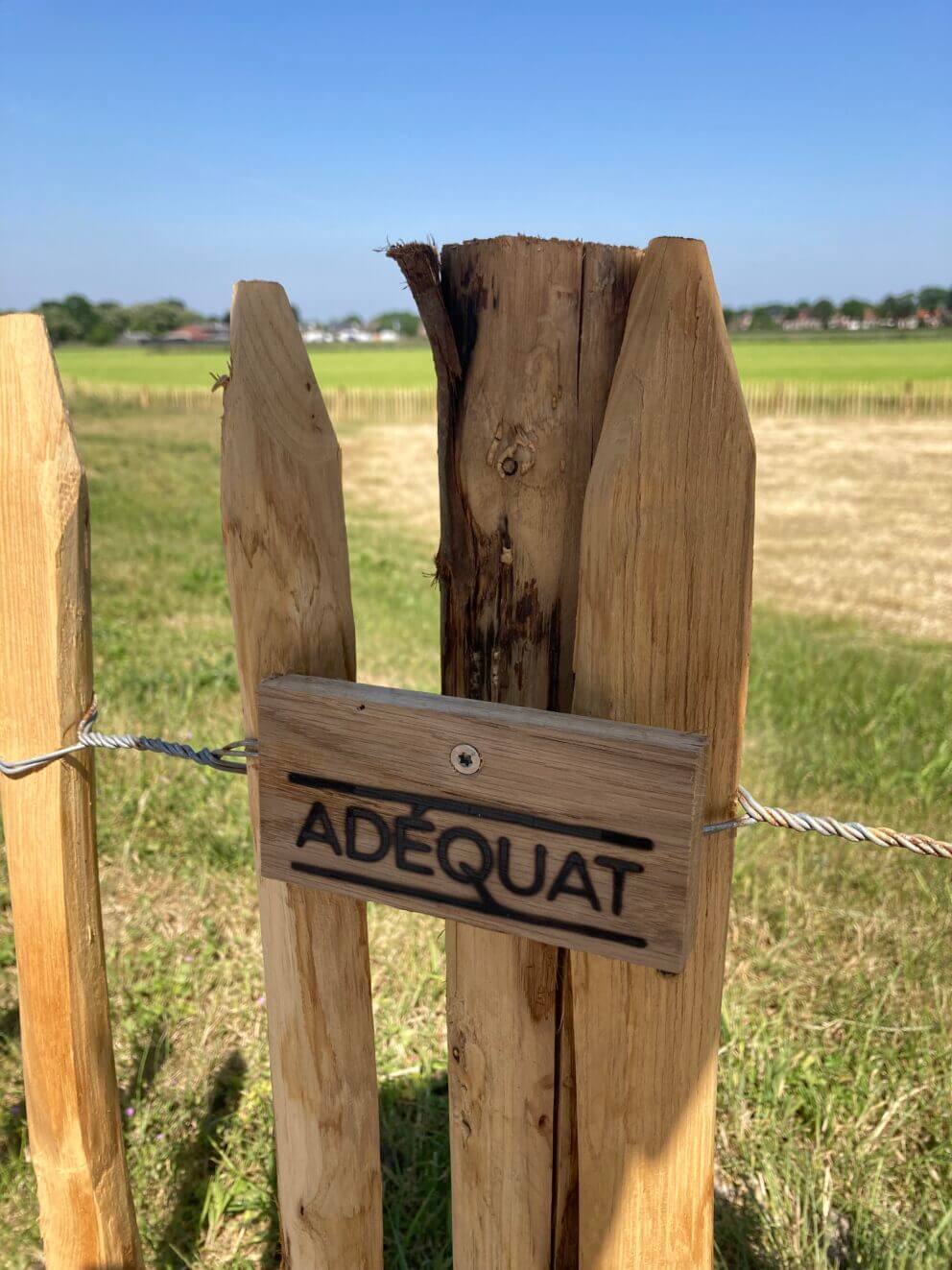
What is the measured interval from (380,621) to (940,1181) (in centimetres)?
526

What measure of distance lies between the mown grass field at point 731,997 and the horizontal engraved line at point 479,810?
1.39 m

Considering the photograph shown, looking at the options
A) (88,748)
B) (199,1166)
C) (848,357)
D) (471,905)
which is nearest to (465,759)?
(471,905)

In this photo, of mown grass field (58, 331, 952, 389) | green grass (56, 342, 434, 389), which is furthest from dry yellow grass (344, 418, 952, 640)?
green grass (56, 342, 434, 389)

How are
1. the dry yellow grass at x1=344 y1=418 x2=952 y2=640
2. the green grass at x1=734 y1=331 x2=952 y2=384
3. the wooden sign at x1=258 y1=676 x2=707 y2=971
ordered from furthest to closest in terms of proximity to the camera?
1. the green grass at x1=734 y1=331 x2=952 y2=384
2. the dry yellow grass at x1=344 y1=418 x2=952 y2=640
3. the wooden sign at x1=258 y1=676 x2=707 y2=971

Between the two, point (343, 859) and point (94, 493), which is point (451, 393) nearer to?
point (343, 859)

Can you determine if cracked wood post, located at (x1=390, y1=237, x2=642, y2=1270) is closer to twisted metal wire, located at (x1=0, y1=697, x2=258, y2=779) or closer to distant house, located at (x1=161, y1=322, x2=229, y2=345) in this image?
twisted metal wire, located at (x1=0, y1=697, x2=258, y2=779)

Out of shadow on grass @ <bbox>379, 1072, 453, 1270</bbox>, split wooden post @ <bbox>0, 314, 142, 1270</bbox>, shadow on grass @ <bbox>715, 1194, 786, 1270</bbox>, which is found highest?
split wooden post @ <bbox>0, 314, 142, 1270</bbox>

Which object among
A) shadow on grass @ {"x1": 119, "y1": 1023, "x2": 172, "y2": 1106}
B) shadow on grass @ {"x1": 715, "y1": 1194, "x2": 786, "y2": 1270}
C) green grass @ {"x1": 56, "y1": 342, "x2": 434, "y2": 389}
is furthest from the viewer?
green grass @ {"x1": 56, "y1": 342, "x2": 434, "y2": 389}

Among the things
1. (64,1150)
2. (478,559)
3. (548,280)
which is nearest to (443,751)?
(478,559)

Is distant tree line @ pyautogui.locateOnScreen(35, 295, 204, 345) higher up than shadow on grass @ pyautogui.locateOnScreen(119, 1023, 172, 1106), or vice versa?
distant tree line @ pyautogui.locateOnScreen(35, 295, 204, 345)

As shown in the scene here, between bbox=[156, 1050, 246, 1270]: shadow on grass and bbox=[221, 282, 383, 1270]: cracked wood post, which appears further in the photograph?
bbox=[156, 1050, 246, 1270]: shadow on grass

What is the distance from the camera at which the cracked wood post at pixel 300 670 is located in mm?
1181

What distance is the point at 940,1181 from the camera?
2051mm

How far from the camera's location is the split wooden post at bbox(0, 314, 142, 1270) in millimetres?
1319
